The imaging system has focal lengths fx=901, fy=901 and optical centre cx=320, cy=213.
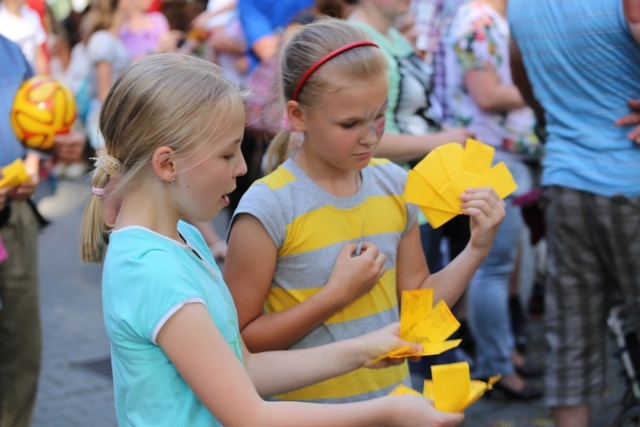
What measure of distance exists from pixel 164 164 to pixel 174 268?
22cm

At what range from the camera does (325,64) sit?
7.67ft

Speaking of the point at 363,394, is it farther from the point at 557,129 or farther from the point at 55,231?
the point at 55,231

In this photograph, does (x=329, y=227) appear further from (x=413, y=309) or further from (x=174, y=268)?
(x=174, y=268)

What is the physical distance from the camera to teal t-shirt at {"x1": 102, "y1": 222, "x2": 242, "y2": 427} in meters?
1.73

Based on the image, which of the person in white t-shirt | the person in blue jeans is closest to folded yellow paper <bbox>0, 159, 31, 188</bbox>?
the person in white t-shirt

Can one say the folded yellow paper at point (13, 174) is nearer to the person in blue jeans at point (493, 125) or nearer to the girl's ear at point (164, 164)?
the girl's ear at point (164, 164)

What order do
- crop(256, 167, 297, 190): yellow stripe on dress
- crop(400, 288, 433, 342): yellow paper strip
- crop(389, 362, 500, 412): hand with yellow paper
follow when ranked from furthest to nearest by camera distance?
1. crop(256, 167, 297, 190): yellow stripe on dress
2. crop(400, 288, 433, 342): yellow paper strip
3. crop(389, 362, 500, 412): hand with yellow paper

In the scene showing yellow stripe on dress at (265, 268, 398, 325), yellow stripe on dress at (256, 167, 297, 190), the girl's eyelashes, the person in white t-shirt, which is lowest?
the person in white t-shirt

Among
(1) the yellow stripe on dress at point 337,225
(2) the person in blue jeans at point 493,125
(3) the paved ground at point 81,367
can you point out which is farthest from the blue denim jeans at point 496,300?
(1) the yellow stripe on dress at point 337,225

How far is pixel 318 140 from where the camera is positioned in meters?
2.38

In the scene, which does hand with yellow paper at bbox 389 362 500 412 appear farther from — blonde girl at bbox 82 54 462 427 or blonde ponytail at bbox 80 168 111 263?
blonde ponytail at bbox 80 168 111 263

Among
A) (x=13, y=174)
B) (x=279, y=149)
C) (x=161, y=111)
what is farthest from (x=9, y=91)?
(x=161, y=111)

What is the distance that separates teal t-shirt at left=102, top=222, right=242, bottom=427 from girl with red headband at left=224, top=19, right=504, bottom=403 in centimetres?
47

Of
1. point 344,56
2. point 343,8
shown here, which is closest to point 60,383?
point 343,8
